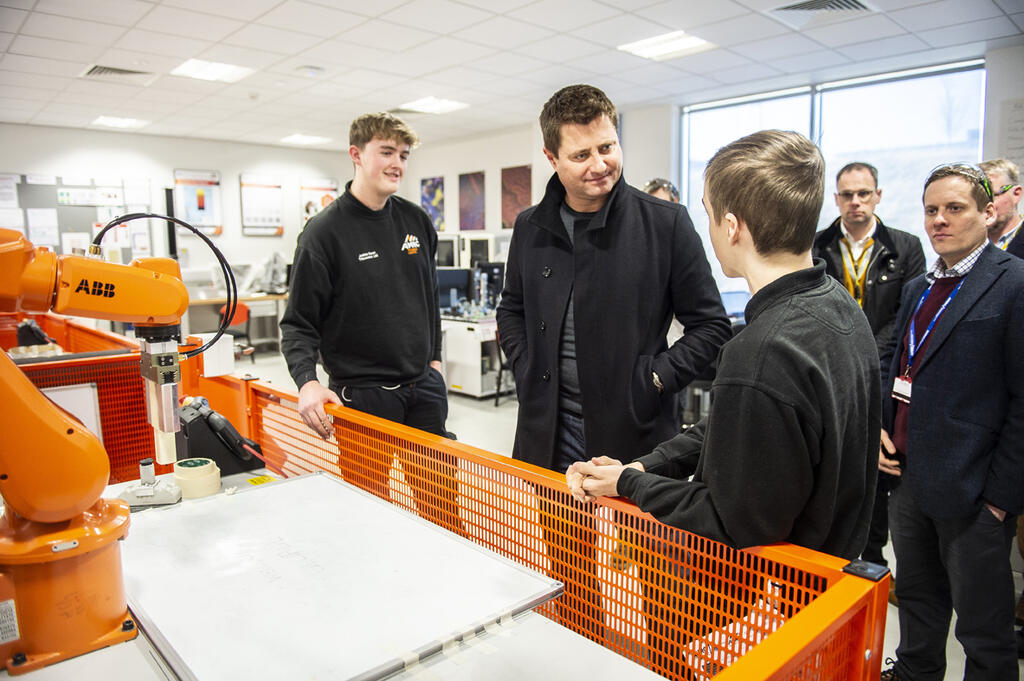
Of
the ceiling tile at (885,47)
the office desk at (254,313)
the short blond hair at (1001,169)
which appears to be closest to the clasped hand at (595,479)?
the short blond hair at (1001,169)

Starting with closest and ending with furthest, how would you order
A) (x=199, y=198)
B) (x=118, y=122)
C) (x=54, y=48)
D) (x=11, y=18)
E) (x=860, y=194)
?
(x=860, y=194), (x=11, y=18), (x=54, y=48), (x=118, y=122), (x=199, y=198)

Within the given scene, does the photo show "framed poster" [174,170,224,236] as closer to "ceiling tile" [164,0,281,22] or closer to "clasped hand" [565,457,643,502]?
"ceiling tile" [164,0,281,22]

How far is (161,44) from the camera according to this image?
4922 mm

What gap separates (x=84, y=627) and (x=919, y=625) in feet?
6.58

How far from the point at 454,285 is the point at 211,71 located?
2951mm

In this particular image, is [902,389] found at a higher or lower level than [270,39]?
lower

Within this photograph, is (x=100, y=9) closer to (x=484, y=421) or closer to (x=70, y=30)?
(x=70, y=30)

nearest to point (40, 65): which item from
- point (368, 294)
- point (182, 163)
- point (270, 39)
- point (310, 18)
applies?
point (270, 39)

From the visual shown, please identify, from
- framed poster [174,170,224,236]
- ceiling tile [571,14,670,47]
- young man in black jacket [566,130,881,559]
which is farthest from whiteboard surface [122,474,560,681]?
framed poster [174,170,224,236]

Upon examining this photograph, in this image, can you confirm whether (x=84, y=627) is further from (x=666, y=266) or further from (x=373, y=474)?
(x=666, y=266)

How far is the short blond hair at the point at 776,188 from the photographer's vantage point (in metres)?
0.86

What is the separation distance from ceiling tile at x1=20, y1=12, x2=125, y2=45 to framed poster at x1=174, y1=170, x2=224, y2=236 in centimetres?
468

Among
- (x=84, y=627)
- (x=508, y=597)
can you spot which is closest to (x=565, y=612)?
(x=508, y=597)

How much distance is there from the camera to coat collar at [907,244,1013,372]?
1616 millimetres
